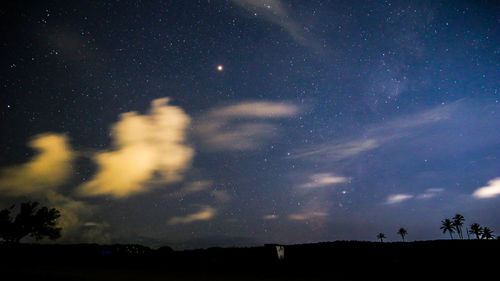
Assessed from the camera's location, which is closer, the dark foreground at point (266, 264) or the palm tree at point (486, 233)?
the dark foreground at point (266, 264)

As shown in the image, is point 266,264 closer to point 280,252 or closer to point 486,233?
point 280,252

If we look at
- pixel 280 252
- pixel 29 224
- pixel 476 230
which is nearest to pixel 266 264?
pixel 280 252

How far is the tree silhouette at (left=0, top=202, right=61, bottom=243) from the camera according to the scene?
46.3m

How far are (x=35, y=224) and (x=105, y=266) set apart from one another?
33.5 meters

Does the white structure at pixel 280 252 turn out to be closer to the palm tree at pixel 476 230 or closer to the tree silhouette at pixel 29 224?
the tree silhouette at pixel 29 224

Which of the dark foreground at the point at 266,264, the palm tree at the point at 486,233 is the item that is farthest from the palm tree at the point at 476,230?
the dark foreground at the point at 266,264

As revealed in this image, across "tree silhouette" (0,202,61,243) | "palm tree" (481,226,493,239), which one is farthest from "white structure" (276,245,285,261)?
"palm tree" (481,226,493,239)

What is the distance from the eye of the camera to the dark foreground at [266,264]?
18656mm

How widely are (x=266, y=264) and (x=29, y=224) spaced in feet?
147

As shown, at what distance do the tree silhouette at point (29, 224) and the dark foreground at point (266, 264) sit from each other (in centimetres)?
1958

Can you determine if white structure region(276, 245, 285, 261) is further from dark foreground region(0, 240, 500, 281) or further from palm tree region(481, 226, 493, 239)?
palm tree region(481, 226, 493, 239)

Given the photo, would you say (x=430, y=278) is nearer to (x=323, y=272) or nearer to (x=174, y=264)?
(x=323, y=272)

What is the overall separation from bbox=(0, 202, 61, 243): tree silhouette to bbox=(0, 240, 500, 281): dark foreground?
19582 mm

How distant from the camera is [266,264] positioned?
2348 cm
